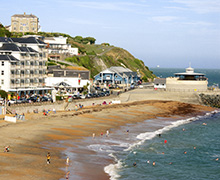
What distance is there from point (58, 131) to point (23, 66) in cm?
3916

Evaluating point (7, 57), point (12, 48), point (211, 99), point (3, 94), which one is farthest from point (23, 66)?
point (211, 99)

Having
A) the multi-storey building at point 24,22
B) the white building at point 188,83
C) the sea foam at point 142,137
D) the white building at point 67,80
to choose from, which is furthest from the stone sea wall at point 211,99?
the multi-storey building at point 24,22

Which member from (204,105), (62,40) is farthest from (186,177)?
(62,40)

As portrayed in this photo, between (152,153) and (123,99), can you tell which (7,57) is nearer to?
(123,99)

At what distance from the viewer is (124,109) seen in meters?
90.2

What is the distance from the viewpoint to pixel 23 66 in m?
94.4

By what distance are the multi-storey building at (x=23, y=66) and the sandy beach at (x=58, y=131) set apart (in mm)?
18283

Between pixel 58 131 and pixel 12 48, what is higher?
pixel 12 48

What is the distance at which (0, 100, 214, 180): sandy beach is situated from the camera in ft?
129

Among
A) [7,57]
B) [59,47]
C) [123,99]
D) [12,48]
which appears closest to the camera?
[7,57]

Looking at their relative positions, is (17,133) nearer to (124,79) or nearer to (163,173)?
(163,173)

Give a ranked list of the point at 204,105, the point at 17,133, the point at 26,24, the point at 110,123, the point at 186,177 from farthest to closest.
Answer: the point at 26,24
the point at 204,105
the point at 110,123
the point at 17,133
the point at 186,177

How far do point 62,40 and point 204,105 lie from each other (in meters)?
86.4

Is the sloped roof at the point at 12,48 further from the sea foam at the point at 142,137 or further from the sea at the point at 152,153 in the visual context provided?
the sea foam at the point at 142,137
